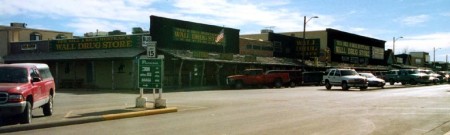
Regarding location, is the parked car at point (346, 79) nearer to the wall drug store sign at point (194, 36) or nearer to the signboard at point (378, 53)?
the wall drug store sign at point (194, 36)

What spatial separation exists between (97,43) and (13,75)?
25664 millimetres

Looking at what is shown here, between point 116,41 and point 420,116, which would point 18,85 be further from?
point 116,41

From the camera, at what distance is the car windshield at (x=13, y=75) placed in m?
13.8

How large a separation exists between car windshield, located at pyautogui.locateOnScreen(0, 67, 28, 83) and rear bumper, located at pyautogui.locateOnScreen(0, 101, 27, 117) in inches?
55.6

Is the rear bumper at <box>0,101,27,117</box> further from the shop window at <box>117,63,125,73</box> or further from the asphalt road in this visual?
the shop window at <box>117,63,125,73</box>

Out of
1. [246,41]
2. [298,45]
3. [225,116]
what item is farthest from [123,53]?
[298,45]

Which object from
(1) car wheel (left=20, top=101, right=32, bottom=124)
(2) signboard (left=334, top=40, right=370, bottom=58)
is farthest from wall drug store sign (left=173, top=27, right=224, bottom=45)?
(2) signboard (left=334, top=40, right=370, bottom=58)

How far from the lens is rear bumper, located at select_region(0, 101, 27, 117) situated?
1235 cm

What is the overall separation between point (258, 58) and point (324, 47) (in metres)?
22.0

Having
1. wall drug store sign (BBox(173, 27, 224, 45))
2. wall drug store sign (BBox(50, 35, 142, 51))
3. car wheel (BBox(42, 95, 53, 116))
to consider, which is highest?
wall drug store sign (BBox(173, 27, 224, 45))

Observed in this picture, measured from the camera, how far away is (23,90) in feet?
42.7

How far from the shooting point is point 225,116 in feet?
50.1

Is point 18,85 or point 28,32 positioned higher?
point 28,32

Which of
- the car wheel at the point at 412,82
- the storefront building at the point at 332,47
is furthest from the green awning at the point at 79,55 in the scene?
the car wheel at the point at 412,82
